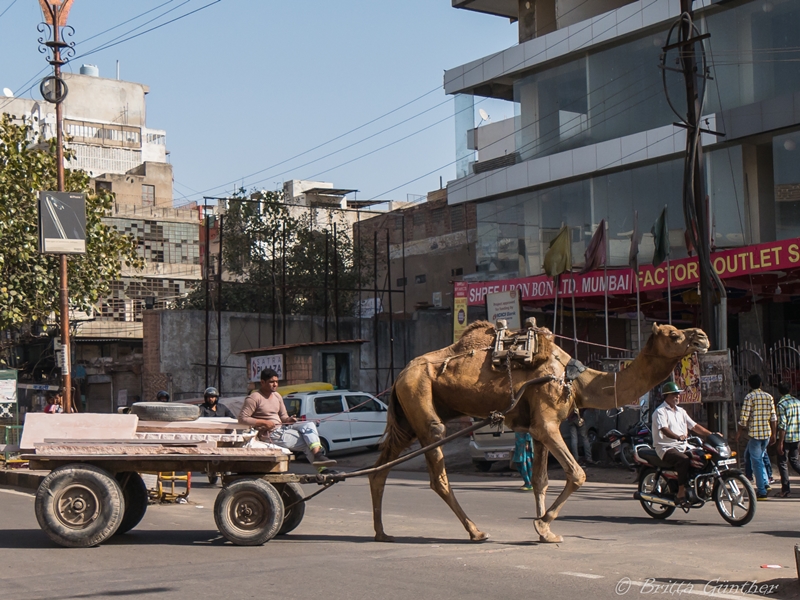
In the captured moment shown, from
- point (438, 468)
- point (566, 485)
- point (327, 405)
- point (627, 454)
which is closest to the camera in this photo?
point (566, 485)

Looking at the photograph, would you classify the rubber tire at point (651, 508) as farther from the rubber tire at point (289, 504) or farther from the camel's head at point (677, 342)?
the rubber tire at point (289, 504)

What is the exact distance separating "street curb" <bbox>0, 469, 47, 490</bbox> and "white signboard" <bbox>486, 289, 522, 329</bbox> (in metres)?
11.4

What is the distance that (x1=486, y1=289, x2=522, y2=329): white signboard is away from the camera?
2541 cm

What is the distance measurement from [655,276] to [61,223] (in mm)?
13803

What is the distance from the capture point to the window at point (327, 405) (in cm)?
2727

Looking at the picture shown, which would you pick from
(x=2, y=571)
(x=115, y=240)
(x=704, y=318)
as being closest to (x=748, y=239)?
(x=704, y=318)

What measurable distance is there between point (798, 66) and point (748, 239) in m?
4.45

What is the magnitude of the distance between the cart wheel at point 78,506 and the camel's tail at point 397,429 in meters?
2.97

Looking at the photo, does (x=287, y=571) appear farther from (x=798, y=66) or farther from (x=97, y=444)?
(x=798, y=66)

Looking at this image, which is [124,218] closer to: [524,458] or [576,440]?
[576,440]

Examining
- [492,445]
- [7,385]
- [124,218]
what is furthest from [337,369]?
[124,218]

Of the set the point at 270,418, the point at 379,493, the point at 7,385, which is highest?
the point at 7,385

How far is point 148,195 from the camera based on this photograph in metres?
63.4

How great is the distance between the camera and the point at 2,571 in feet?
29.2
